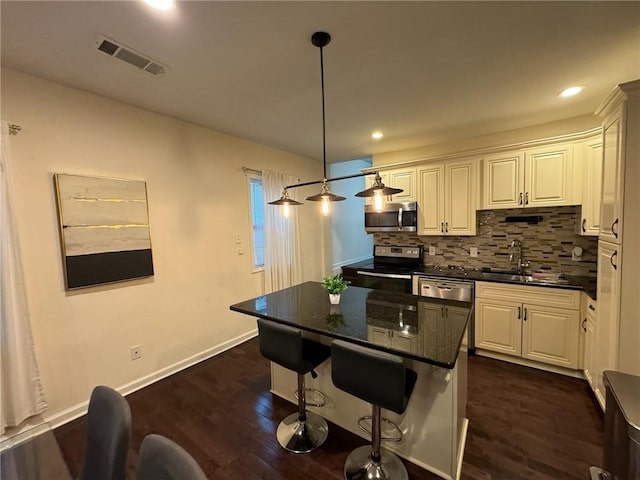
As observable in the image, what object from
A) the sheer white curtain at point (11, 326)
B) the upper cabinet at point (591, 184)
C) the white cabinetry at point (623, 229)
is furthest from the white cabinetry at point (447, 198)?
the sheer white curtain at point (11, 326)

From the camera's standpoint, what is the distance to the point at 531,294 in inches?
107

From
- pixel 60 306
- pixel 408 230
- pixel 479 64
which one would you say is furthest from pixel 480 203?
pixel 60 306

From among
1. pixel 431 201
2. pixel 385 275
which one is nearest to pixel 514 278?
pixel 431 201

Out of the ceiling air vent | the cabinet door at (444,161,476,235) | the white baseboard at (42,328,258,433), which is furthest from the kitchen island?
the ceiling air vent

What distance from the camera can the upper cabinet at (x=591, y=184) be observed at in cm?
251

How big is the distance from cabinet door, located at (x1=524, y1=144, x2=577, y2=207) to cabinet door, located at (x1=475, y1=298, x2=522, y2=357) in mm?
1123

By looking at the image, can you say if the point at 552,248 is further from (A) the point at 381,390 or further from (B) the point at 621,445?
(A) the point at 381,390

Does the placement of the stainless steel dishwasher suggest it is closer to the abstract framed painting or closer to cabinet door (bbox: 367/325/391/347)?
cabinet door (bbox: 367/325/391/347)

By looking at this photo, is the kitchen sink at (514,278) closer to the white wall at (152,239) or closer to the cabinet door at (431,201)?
the cabinet door at (431,201)

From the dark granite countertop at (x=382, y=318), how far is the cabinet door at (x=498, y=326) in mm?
1171

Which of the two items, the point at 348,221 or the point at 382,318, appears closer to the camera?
the point at 382,318

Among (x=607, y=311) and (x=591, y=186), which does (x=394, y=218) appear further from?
(x=607, y=311)

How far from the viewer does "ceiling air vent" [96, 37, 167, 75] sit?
164 cm

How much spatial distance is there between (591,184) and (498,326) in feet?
5.29
